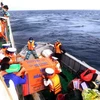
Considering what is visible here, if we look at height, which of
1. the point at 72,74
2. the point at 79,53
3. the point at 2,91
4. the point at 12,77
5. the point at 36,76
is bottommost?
the point at 79,53

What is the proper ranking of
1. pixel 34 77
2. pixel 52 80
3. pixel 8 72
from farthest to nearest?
1. pixel 34 77
2. pixel 52 80
3. pixel 8 72

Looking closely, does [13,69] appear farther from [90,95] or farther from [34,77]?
[90,95]

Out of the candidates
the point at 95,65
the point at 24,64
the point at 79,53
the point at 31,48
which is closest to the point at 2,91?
the point at 24,64

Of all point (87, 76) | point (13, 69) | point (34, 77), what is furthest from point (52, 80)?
point (13, 69)

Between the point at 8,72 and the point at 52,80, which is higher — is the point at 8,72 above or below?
above

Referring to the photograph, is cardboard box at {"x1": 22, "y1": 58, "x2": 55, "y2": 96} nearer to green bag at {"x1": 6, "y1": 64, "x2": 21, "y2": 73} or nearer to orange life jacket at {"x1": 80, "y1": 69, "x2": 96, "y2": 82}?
green bag at {"x1": 6, "y1": 64, "x2": 21, "y2": 73}

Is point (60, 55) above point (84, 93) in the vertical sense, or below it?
below

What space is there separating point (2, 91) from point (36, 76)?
4.05 metres

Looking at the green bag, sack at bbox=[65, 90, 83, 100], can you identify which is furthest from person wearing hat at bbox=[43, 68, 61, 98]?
sack at bbox=[65, 90, 83, 100]

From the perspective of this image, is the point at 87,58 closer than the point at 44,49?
No

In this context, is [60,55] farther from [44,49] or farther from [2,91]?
[2,91]

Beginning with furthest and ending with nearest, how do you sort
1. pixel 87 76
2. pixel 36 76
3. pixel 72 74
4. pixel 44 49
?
pixel 44 49 < pixel 72 74 < pixel 36 76 < pixel 87 76

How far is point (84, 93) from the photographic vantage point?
14.0ft

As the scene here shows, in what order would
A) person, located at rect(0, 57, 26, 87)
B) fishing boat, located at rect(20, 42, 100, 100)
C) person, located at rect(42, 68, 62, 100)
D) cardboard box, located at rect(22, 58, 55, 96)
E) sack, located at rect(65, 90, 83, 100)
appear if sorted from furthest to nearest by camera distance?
fishing boat, located at rect(20, 42, 100, 100), cardboard box, located at rect(22, 58, 55, 96), person, located at rect(42, 68, 62, 100), person, located at rect(0, 57, 26, 87), sack, located at rect(65, 90, 83, 100)
